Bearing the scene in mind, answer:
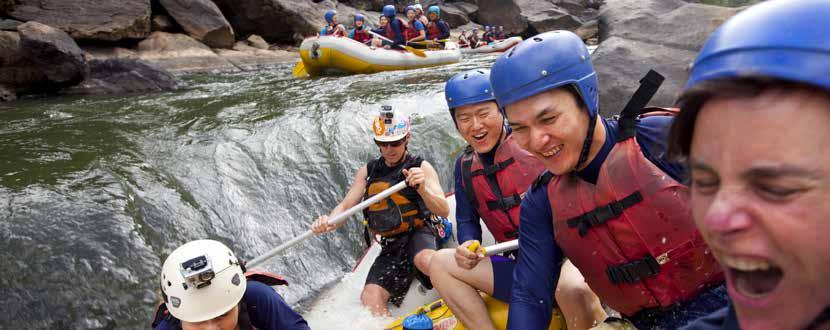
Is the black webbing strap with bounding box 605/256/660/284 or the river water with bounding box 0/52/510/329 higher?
the black webbing strap with bounding box 605/256/660/284

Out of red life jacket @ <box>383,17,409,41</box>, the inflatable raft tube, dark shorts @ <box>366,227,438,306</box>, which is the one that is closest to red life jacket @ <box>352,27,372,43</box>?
red life jacket @ <box>383,17,409,41</box>

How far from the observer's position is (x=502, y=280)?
3320 millimetres

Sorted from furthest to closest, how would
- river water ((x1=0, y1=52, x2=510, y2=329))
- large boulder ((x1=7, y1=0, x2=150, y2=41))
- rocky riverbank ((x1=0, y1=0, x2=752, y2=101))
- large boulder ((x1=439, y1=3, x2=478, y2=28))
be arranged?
large boulder ((x1=439, y1=3, x2=478, y2=28)) → large boulder ((x1=7, y1=0, x2=150, y2=41)) → rocky riverbank ((x1=0, y1=0, x2=752, y2=101)) → river water ((x1=0, y1=52, x2=510, y2=329))

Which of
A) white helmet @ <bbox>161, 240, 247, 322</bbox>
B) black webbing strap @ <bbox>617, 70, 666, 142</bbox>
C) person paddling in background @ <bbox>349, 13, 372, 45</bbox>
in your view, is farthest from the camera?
person paddling in background @ <bbox>349, 13, 372, 45</bbox>

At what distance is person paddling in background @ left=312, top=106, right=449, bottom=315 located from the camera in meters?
4.61

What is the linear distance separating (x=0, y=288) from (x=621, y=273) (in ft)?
13.2

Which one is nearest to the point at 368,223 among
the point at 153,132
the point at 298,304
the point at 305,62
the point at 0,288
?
the point at 298,304

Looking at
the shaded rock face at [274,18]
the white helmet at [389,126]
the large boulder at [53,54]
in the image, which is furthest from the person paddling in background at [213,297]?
the shaded rock face at [274,18]

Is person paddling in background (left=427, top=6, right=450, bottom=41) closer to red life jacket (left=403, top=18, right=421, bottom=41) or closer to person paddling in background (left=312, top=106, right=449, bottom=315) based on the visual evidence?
red life jacket (left=403, top=18, right=421, bottom=41)

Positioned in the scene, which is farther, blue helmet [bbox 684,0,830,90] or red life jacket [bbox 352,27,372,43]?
red life jacket [bbox 352,27,372,43]

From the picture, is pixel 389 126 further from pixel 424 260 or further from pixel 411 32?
pixel 411 32

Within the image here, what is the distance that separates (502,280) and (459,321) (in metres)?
0.38

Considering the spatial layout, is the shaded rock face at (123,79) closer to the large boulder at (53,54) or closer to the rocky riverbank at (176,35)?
the rocky riverbank at (176,35)

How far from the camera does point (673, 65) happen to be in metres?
8.24
